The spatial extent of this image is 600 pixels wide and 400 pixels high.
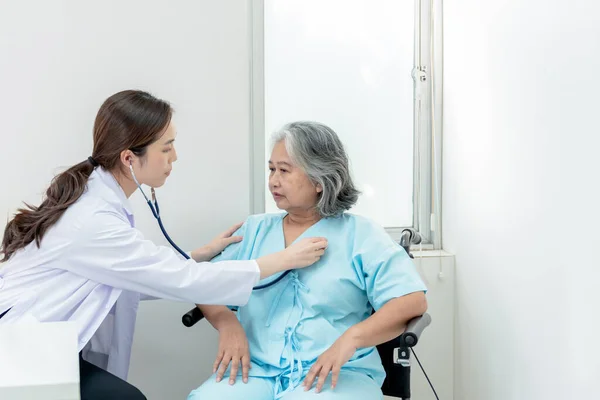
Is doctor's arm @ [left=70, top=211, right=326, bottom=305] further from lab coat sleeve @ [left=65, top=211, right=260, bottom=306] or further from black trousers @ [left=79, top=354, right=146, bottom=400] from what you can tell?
black trousers @ [left=79, top=354, right=146, bottom=400]

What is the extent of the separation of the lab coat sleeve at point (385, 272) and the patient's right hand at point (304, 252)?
12 cm

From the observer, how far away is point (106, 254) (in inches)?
62.0

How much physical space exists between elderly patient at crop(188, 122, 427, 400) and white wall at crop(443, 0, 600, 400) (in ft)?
1.17

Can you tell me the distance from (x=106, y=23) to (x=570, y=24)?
1331 mm

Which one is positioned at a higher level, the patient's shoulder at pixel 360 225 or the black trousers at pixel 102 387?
the patient's shoulder at pixel 360 225

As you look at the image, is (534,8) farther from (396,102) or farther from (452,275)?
(452,275)

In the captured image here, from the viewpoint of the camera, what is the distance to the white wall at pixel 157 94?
2.06 metres

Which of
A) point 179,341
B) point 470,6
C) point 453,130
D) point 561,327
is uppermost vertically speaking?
point 470,6

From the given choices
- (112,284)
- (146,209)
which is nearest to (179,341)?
(146,209)

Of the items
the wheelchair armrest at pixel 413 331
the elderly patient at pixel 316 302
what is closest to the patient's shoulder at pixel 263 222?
the elderly patient at pixel 316 302

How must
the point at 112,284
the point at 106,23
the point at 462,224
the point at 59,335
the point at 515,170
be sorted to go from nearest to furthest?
the point at 59,335 < the point at 112,284 < the point at 515,170 < the point at 106,23 < the point at 462,224

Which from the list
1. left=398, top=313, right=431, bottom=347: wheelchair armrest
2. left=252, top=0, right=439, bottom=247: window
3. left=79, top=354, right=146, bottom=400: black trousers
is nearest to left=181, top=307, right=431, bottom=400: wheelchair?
left=398, top=313, right=431, bottom=347: wheelchair armrest

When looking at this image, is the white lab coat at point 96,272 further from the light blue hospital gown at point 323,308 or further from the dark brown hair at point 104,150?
the light blue hospital gown at point 323,308

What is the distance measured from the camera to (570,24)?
5.35 feet
